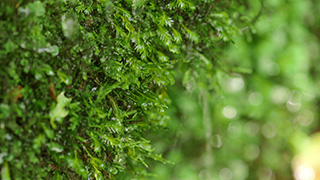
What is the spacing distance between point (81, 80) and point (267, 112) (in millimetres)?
1439

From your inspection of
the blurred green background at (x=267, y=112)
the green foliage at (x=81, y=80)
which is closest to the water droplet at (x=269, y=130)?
the blurred green background at (x=267, y=112)

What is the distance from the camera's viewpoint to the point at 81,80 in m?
0.57

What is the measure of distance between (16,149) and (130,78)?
0.23 meters

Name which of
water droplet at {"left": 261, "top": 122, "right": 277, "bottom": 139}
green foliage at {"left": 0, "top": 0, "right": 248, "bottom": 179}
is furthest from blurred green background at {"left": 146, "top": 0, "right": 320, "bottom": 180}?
green foliage at {"left": 0, "top": 0, "right": 248, "bottom": 179}

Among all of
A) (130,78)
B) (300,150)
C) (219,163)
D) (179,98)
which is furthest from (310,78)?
(130,78)

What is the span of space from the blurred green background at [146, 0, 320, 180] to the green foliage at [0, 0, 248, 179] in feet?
3.14

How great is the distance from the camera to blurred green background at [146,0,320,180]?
1657mm

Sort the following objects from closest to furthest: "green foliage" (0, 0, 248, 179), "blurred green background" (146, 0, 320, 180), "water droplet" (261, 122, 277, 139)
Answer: "green foliage" (0, 0, 248, 179) < "blurred green background" (146, 0, 320, 180) < "water droplet" (261, 122, 277, 139)

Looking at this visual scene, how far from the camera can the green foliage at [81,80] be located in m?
0.47

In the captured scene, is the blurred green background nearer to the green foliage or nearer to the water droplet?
the water droplet

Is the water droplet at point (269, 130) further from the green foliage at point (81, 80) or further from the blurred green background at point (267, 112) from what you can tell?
the green foliage at point (81, 80)

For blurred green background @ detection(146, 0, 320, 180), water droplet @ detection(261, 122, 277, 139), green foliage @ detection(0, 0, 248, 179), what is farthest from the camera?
water droplet @ detection(261, 122, 277, 139)

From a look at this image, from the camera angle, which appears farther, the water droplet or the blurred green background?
the water droplet

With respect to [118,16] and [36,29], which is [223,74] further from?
[36,29]
